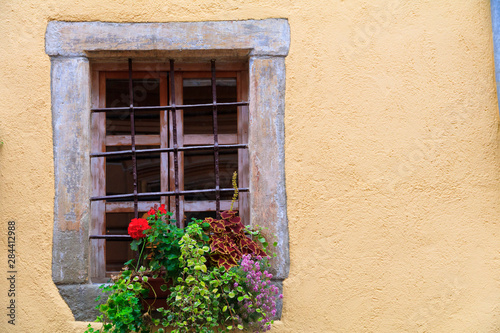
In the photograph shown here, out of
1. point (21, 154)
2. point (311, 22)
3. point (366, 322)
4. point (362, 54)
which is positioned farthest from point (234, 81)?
point (366, 322)

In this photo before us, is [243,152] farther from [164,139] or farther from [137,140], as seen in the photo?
[137,140]

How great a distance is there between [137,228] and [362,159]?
4.22ft

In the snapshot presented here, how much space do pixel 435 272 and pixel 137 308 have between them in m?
1.61

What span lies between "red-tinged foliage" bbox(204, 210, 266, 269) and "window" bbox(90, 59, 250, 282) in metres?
0.15

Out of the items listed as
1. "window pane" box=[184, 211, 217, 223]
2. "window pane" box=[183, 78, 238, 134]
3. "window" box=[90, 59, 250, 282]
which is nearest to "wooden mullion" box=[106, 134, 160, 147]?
"window" box=[90, 59, 250, 282]

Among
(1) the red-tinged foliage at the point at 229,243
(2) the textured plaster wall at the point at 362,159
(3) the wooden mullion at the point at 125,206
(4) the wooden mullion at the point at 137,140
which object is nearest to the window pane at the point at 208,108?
(4) the wooden mullion at the point at 137,140

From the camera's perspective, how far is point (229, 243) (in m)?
2.51

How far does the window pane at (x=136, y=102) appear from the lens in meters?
3.03

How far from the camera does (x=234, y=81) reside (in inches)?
118

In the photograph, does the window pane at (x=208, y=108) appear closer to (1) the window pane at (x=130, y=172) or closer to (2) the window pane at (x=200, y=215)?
(1) the window pane at (x=130, y=172)

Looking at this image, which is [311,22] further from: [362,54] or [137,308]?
[137,308]

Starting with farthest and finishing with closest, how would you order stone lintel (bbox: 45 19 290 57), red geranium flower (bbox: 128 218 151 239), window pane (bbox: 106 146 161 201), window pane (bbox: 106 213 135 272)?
window pane (bbox: 106 146 161 201) → window pane (bbox: 106 213 135 272) → stone lintel (bbox: 45 19 290 57) → red geranium flower (bbox: 128 218 151 239)

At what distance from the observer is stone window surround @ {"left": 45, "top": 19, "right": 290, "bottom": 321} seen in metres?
2.64

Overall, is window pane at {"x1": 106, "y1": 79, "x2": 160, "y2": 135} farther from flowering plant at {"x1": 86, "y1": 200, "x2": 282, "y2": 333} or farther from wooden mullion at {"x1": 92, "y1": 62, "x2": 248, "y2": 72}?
flowering plant at {"x1": 86, "y1": 200, "x2": 282, "y2": 333}
